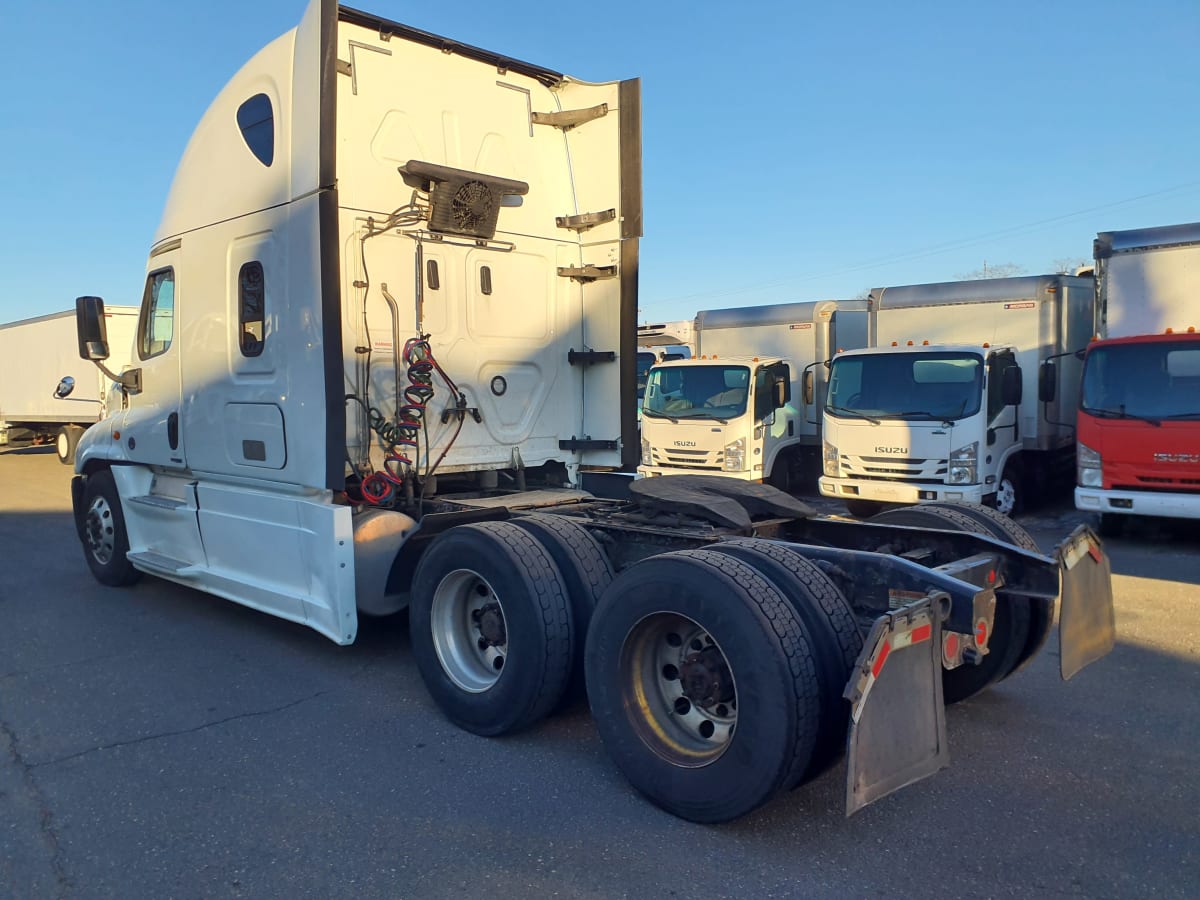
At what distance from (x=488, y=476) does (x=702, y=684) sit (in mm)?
3474

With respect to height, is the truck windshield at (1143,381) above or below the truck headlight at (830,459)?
above

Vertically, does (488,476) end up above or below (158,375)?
below

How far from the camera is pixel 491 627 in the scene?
480cm

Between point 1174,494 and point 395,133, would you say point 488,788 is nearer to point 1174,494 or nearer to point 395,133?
point 395,133

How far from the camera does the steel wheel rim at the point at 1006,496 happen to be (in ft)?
37.9

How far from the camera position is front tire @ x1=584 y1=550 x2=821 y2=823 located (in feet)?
10.9

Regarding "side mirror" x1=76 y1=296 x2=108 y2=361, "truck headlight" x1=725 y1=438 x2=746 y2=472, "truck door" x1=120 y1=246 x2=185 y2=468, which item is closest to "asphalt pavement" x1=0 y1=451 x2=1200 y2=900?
"truck door" x1=120 y1=246 x2=185 y2=468

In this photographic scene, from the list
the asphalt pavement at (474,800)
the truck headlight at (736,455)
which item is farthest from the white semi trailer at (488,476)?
the truck headlight at (736,455)

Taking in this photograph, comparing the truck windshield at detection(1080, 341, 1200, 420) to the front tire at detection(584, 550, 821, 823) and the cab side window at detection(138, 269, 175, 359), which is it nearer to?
the front tire at detection(584, 550, 821, 823)

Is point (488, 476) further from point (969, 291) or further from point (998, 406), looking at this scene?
point (969, 291)

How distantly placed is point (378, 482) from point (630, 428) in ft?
6.75

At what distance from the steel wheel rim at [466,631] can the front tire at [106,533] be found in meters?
4.14

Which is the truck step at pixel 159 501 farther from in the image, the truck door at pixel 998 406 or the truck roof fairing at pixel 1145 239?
the truck roof fairing at pixel 1145 239

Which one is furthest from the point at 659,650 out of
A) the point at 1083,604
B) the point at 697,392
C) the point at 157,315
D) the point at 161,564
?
the point at 697,392
